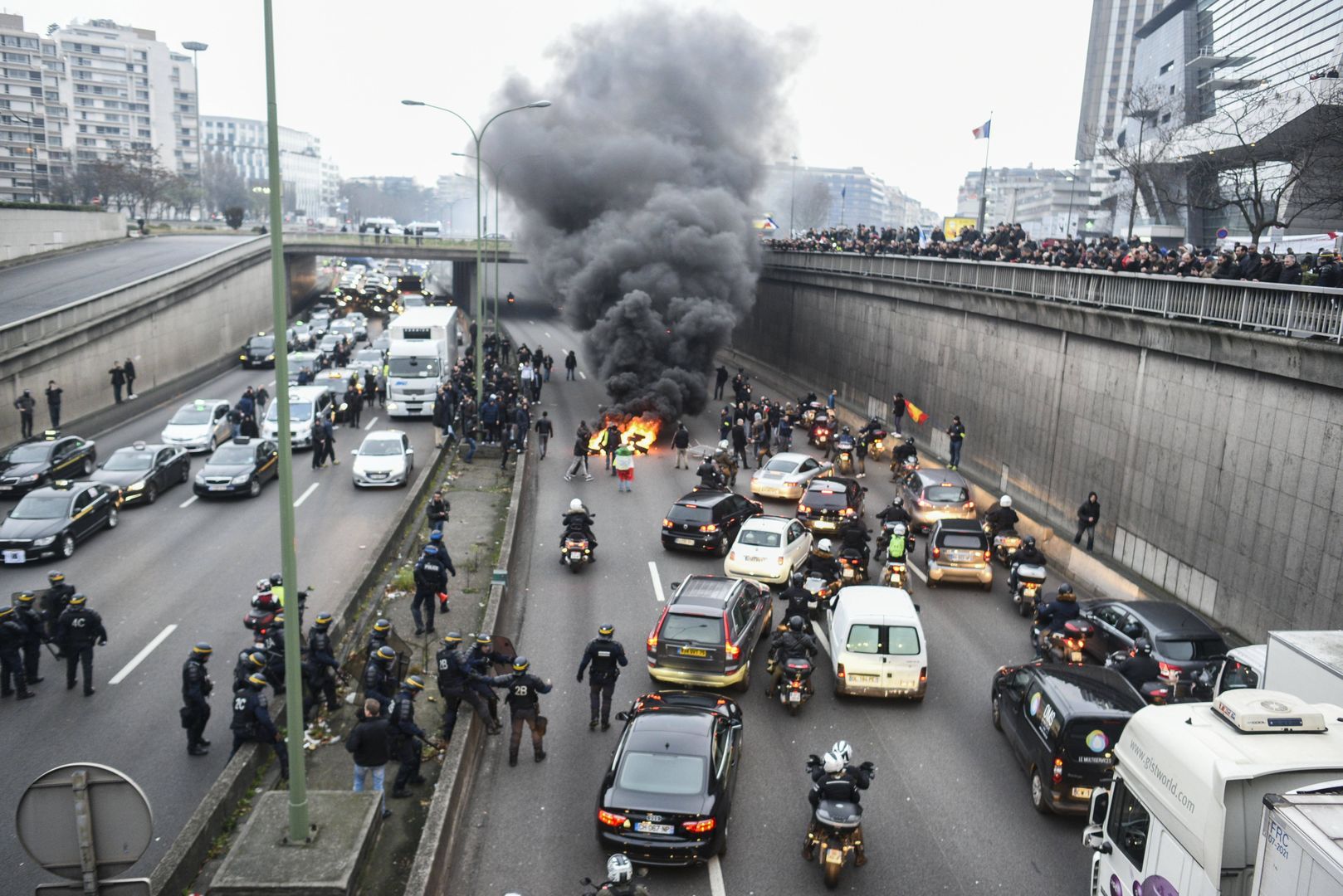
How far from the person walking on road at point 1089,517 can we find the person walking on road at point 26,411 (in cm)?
2705

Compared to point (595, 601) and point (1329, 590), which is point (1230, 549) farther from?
point (595, 601)

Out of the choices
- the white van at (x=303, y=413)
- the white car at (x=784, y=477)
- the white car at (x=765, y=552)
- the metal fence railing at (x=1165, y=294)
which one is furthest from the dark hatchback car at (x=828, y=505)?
the white van at (x=303, y=413)

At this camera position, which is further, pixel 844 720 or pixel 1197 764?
pixel 844 720

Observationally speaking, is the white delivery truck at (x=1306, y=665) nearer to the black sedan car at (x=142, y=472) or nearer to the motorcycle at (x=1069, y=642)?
the motorcycle at (x=1069, y=642)

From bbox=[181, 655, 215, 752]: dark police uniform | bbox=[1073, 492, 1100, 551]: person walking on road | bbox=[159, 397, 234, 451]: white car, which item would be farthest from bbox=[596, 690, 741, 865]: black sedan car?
bbox=[159, 397, 234, 451]: white car

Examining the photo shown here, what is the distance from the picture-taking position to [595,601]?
1820 centimetres

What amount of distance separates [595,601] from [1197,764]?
39.9ft

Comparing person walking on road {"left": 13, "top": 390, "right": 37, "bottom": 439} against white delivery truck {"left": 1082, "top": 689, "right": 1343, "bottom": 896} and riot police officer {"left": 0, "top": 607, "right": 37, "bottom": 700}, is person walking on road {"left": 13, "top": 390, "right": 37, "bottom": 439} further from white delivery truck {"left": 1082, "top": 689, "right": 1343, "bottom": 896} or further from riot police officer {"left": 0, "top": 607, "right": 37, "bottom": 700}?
white delivery truck {"left": 1082, "top": 689, "right": 1343, "bottom": 896}

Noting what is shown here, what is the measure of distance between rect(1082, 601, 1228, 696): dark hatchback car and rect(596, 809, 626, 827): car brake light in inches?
315

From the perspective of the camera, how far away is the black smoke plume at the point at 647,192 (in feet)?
121

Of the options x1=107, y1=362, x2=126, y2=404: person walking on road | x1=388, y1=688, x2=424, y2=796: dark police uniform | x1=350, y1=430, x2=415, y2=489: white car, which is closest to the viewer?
x1=388, y1=688, x2=424, y2=796: dark police uniform

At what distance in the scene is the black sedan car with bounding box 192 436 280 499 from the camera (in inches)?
983

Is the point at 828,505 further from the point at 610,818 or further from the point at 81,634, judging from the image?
the point at 81,634

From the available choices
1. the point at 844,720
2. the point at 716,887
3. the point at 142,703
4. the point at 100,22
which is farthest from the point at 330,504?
the point at 100,22
